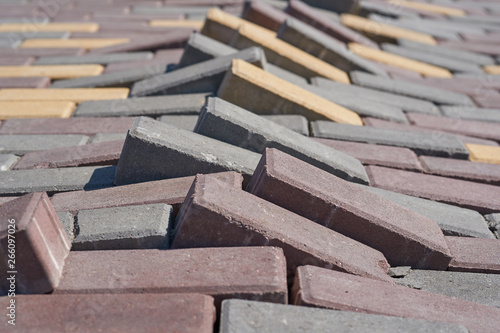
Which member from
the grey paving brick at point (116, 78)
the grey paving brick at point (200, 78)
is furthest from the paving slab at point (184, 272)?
the grey paving brick at point (116, 78)

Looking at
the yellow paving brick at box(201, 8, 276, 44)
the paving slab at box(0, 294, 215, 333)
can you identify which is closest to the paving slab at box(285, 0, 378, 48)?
the yellow paving brick at box(201, 8, 276, 44)

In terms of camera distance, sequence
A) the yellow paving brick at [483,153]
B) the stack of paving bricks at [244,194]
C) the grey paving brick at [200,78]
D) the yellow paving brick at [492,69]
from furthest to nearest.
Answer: the yellow paving brick at [492,69]
the grey paving brick at [200,78]
the yellow paving brick at [483,153]
the stack of paving bricks at [244,194]

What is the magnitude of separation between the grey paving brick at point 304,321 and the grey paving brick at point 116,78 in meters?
2.21

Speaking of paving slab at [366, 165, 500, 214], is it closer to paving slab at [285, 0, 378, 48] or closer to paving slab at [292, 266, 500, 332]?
paving slab at [292, 266, 500, 332]

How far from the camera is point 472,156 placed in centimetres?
271

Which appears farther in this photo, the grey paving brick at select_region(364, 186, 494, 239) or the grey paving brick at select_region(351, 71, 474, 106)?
the grey paving brick at select_region(351, 71, 474, 106)

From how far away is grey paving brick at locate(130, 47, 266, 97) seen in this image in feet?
9.35

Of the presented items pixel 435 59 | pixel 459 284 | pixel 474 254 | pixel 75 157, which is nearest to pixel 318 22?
pixel 435 59

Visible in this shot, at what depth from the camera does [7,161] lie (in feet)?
7.72

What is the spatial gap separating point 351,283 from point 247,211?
41cm

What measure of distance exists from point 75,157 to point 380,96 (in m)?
2.08

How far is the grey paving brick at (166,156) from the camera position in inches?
76.3

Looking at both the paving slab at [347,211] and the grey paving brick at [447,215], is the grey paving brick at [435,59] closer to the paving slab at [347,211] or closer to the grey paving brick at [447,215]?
the grey paving brick at [447,215]

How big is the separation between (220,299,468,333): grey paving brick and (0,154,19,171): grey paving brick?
1407 mm
